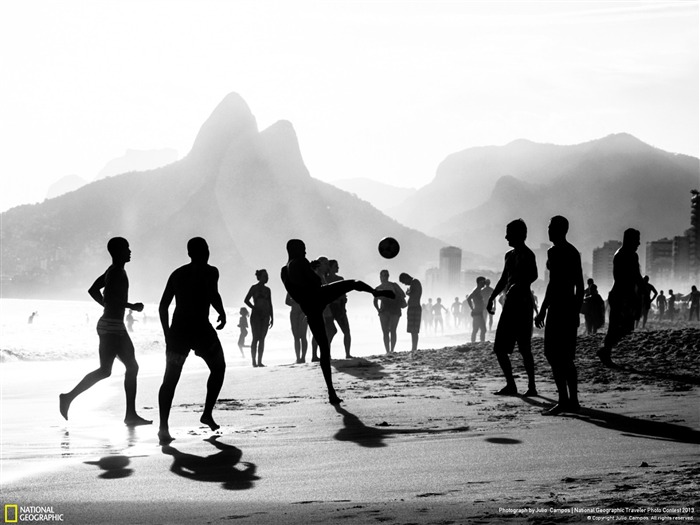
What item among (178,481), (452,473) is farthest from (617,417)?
(178,481)

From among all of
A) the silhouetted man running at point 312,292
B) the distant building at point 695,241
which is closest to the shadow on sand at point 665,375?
the silhouetted man running at point 312,292

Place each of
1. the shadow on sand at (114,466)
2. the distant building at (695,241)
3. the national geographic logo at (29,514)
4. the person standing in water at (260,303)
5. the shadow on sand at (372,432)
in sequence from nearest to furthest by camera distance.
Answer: the national geographic logo at (29,514)
the shadow on sand at (114,466)
the shadow on sand at (372,432)
the person standing in water at (260,303)
the distant building at (695,241)

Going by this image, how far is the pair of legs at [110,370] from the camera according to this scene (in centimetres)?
850

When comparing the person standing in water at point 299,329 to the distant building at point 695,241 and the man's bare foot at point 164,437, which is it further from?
the distant building at point 695,241

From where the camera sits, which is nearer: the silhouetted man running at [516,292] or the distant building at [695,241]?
the silhouetted man running at [516,292]

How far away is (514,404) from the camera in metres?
8.55

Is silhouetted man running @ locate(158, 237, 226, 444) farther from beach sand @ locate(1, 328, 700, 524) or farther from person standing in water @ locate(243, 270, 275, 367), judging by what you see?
person standing in water @ locate(243, 270, 275, 367)

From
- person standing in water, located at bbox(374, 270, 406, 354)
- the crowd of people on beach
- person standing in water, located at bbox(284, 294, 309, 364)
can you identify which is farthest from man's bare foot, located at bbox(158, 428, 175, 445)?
person standing in water, located at bbox(374, 270, 406, 354)

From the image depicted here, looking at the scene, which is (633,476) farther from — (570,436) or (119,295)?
(119,295)

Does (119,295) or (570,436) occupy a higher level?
(119,295)

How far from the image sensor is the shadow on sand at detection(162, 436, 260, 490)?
5.51 metres

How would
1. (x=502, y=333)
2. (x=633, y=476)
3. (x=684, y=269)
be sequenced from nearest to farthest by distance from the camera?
(x=633, y=476) → (x=502, y=333) → (x=684, y=269)

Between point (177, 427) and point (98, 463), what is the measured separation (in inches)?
73.8

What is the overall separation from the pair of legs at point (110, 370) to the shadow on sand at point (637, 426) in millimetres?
3865
